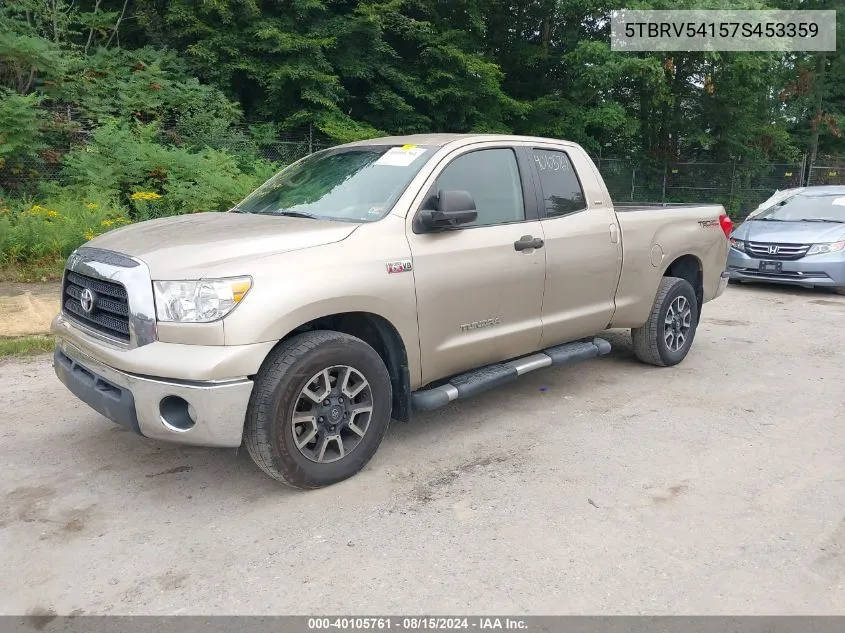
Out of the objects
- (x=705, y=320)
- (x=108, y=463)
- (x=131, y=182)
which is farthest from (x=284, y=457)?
(x=131, y=182)

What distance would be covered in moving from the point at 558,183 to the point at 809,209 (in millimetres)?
7901

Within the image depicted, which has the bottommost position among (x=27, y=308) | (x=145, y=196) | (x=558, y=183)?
(x=27, y=308)

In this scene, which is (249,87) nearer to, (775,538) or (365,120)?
(365,120)

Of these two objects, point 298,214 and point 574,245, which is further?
point 574,245

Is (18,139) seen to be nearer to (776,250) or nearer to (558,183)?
(558,183)

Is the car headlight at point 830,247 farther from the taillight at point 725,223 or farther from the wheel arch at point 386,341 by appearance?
the wheel arch at point 386,341

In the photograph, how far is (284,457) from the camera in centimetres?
352

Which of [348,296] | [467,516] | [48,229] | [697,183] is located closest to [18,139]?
[48,229]

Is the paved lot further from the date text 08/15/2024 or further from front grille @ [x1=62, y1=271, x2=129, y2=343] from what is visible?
front grille @ [x1=62, y1=271, x2=129, y2=343]

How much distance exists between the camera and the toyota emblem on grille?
3715 mm

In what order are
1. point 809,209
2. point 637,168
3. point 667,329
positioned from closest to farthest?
point 667,329 < point 809,209 < point 637,168

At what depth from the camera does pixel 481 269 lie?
4.38 m

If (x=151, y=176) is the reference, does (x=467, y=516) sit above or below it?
below

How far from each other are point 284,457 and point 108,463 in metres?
1.29
